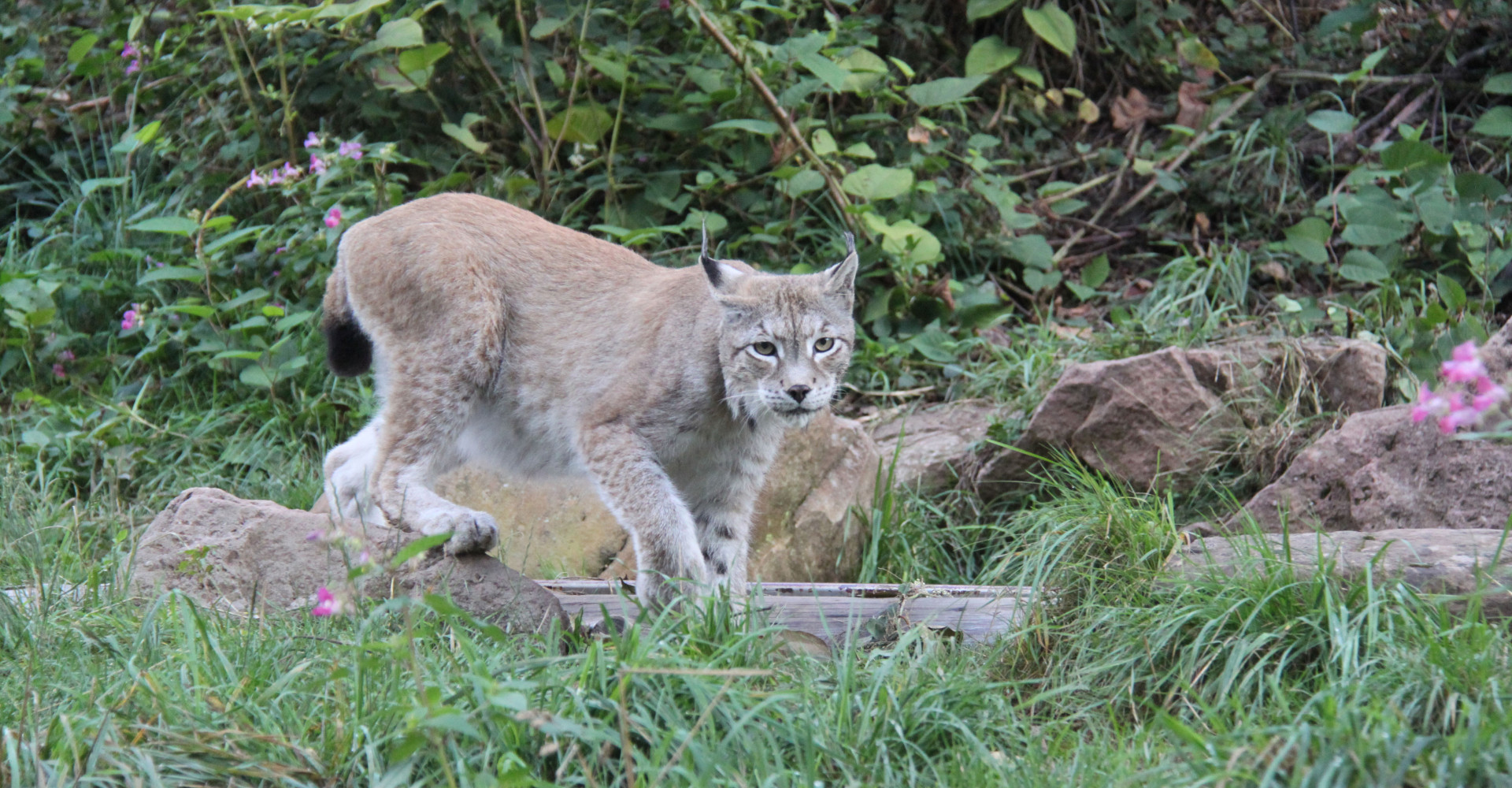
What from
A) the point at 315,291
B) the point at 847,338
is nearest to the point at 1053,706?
the point at 847,338

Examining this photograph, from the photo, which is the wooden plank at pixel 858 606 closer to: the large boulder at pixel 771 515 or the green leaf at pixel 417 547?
the large boulder at pixel 771 515

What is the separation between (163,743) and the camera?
8.88 feet

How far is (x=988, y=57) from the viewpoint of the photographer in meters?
7.71

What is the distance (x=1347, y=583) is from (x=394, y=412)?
9.77 ft

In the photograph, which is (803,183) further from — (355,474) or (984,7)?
(355,474)

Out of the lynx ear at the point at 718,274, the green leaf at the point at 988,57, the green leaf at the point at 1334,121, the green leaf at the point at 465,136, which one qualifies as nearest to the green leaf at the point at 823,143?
the green leaf at the point at 988,57

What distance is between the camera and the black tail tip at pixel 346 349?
5.12 meters

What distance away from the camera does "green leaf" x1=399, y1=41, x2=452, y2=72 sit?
6.51 metres

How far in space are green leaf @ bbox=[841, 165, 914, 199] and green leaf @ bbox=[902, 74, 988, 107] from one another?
1.34ft

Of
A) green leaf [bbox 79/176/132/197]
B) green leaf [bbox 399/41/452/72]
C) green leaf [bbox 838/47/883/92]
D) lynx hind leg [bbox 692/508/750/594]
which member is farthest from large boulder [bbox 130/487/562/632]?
green leaf [bbox 838/47/883/92]

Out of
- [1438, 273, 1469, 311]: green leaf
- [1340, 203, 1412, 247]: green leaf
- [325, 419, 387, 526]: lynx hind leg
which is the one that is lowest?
[325, 419, 387, 526]: lynx hind leg

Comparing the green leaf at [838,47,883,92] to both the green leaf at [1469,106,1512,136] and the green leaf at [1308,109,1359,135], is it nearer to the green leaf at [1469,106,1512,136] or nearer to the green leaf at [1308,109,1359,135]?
the green leaf at [1308,109,1359,135]

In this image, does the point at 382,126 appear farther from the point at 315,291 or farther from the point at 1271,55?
the point at 1271,55

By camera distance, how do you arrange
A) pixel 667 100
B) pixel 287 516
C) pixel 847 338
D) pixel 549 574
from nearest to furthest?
pixel 287 516, pixel 847 338, pixel 549 574, pixel 667 100
